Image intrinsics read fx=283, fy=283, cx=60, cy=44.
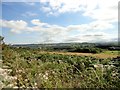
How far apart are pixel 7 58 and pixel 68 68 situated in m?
3.36

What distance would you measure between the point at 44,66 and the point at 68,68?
977mm

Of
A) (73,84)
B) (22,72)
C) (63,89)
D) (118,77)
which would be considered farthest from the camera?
(22,72)

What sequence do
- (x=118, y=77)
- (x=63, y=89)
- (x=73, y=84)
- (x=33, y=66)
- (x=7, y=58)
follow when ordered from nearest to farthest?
(x=63, y=89)
(x=73, y=84)
(x=118, y=77)
(x=33, y=66)
(x=7, y=58)

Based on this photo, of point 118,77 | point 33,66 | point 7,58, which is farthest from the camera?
point 7,58

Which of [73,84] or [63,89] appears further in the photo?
[73,84]

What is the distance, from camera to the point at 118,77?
596 centimetres

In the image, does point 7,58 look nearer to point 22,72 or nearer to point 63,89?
point 22,72

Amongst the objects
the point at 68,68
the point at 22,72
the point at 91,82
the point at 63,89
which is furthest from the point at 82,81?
the point at 22,72

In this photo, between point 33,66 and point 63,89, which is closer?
point 63,89

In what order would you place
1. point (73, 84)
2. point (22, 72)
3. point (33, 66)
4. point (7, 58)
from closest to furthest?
point (73, 84), point (22, 72), point (33, 66), point (7, 58)

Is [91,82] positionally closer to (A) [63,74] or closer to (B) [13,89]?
(A) [63,74]

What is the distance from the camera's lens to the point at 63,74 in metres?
5.98

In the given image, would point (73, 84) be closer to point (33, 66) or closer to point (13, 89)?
point (13, 89)

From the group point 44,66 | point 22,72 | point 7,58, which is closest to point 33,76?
point 22,72
